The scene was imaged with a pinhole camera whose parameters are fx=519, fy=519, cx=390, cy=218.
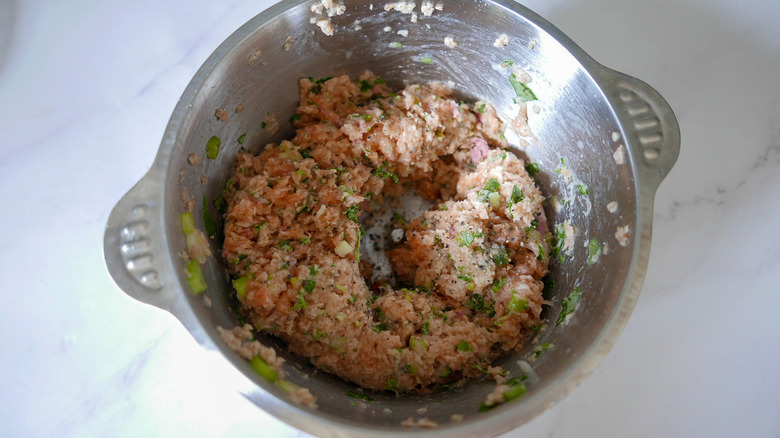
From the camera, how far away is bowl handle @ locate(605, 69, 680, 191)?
5.53ft

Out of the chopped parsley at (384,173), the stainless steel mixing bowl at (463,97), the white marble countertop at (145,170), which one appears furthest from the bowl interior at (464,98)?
the white marble countertop at (145,170)

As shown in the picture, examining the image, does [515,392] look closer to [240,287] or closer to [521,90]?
[240,287]

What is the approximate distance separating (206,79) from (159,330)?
1.10 meters

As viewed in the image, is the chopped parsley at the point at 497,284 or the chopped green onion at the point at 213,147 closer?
the chopped green onion at the point at 213,147

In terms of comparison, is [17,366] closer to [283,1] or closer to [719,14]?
[283,1]

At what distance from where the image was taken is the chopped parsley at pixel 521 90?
208 cm

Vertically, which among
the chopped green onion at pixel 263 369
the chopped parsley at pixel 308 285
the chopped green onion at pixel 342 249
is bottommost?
the chopped green onion at pixel 263 369

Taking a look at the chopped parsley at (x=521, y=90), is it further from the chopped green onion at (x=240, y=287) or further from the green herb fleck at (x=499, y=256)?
the chopped green onion at (x=240, y=287)

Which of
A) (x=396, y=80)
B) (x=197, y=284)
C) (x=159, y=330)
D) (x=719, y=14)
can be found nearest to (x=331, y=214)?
(x=197, y=284)

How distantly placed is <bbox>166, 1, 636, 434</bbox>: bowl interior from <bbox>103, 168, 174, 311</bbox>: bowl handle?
48mm

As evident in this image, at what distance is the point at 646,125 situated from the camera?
1.72 metres

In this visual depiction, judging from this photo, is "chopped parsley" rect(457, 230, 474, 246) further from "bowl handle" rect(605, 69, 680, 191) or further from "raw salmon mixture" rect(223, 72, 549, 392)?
"bowl handle" rect(605, 69, 680, 191)

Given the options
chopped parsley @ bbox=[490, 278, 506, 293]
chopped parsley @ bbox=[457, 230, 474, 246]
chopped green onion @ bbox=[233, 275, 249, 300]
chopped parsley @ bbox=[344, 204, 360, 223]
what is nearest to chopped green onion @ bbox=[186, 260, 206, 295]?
→ chopped green onion @ bbox=[233, 275, 249, 300]

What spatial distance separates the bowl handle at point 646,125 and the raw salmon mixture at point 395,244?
0.48 meters
